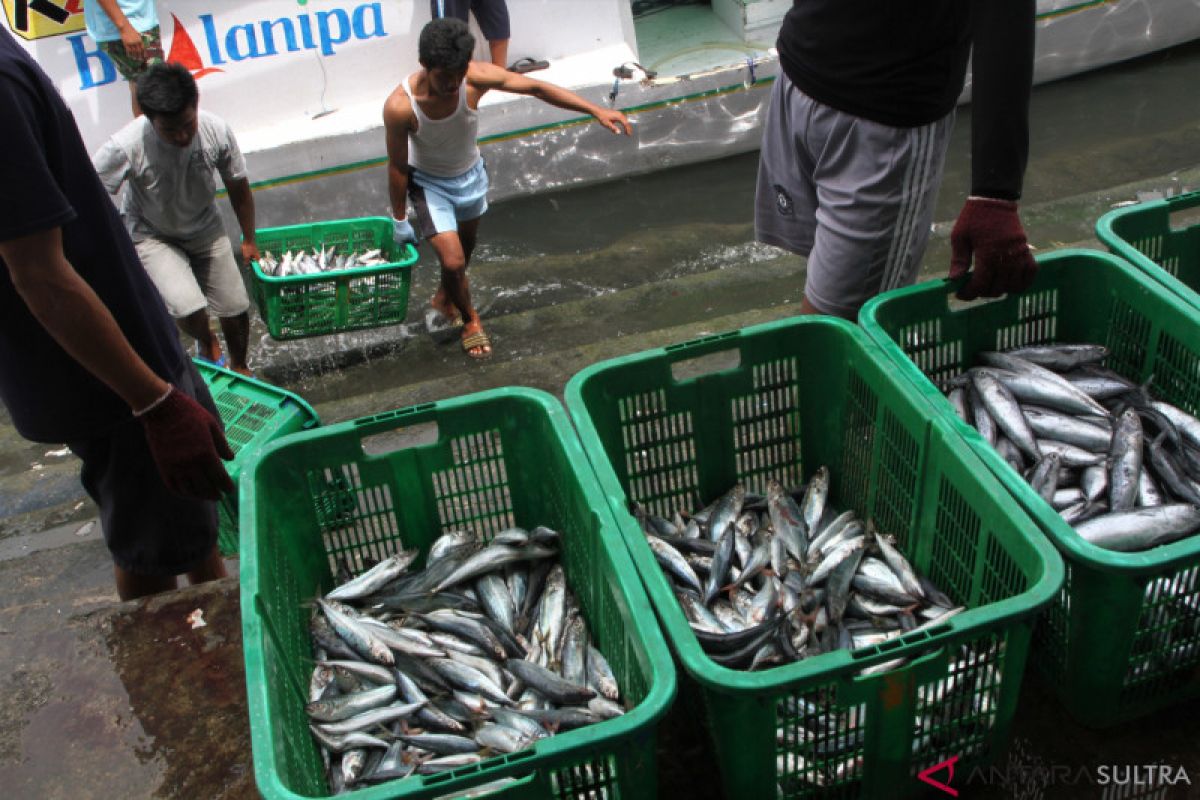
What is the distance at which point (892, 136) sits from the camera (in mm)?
3018

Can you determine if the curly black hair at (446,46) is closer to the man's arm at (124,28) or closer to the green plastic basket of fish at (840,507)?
the man's arm at (124,28)

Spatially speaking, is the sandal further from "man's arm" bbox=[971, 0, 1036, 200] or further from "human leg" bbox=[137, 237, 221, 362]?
"man's arm" bbox=[971, 0, 1036, 200]

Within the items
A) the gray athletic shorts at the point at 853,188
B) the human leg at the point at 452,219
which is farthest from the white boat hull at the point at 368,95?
the gray athletic shorts at the point at 853,188

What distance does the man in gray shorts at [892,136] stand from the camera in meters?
2.71

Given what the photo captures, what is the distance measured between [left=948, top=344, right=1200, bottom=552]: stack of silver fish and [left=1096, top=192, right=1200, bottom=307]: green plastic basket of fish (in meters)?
0.40

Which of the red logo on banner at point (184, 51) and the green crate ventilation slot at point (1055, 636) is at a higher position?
the red logo on banner at point (184, 51)

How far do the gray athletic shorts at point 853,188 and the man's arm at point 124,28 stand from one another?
5.48 meters

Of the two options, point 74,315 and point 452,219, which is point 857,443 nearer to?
point 74,315

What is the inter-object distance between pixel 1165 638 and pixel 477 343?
4592mm

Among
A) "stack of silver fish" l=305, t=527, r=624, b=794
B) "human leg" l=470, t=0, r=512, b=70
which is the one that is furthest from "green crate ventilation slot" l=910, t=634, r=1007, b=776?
"human leg" l=470, t=0, r=512, b=70

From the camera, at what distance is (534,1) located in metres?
8.31

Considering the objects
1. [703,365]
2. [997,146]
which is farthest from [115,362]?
[703,365]

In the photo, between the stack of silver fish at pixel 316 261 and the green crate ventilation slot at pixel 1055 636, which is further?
the stack of silver fish at pixel 316 261

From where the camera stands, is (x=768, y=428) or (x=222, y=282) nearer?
(x=768, y=428)
